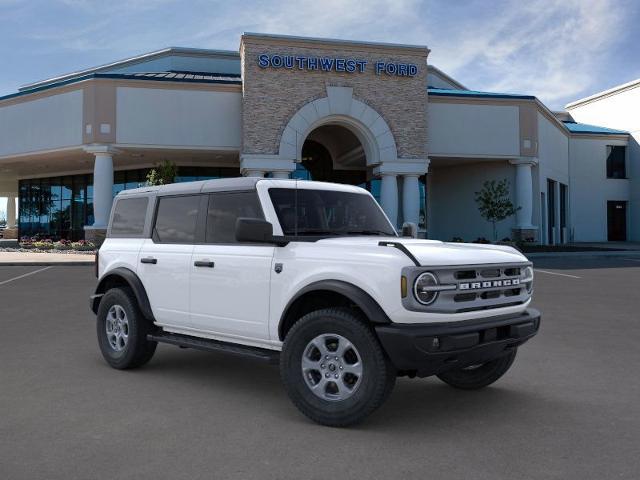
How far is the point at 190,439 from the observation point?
4328 mm

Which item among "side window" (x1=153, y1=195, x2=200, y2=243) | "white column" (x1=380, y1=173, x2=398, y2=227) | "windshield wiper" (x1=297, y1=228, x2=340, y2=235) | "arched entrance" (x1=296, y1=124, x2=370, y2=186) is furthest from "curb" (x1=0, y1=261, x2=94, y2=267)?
"windshield wiper" (x1=297, y1=228, x2=340, y2=235)

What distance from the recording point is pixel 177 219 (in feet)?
20.7

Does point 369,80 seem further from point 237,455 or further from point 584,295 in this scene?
point 237,455

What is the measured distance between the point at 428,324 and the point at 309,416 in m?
1.18

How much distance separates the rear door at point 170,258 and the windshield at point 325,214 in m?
1.00

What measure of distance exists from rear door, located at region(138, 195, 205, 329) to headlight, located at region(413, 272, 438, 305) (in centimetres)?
248

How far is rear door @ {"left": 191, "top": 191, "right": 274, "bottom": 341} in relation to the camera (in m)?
5.27

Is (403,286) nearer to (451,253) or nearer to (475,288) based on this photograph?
(451,253)

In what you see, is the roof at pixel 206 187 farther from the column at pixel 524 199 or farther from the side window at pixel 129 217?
the column at pixel 524 199

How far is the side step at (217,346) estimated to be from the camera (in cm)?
516

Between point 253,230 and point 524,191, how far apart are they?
3086 cm

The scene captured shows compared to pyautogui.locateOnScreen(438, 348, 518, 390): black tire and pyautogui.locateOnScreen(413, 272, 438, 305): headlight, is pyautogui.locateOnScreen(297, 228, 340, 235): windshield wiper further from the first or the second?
pyautogui.locateOnScreen(438, 348, 518, 390): black tire

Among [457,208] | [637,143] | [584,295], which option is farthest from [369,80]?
[637,143]

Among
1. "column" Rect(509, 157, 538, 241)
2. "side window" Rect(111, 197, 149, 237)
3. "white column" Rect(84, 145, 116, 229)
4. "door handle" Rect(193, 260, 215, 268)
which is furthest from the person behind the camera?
"column" Rect(509, 157, 538, 241)
